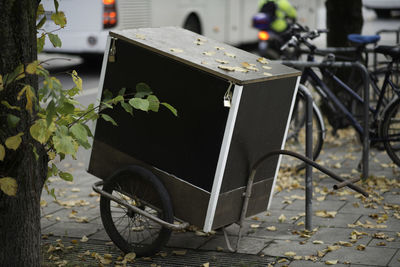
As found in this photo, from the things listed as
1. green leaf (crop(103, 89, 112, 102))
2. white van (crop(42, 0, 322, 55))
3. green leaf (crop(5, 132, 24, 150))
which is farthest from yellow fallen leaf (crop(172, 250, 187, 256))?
white van (crop(42, 0, 322, 55))

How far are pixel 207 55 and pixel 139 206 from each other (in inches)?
42.5

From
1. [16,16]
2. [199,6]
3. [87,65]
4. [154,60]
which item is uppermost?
[16,16]

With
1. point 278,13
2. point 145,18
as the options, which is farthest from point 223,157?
point 145,18

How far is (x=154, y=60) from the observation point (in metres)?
4.36

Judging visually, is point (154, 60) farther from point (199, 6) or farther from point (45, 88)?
point (199, 6)

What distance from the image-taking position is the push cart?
4.17 m

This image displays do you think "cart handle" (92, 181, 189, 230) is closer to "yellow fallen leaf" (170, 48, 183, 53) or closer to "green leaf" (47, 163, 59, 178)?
"green leaf" (47, 163, 59, 178)

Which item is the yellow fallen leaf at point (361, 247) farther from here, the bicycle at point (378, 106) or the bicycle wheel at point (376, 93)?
the bicycle wheel at point (376, 93)

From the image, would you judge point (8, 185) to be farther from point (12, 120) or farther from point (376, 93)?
point (376, 93)

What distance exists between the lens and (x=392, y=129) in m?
6.26

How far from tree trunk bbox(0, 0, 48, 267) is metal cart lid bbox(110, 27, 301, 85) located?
897 millimetres

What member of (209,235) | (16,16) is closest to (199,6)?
(209,235)

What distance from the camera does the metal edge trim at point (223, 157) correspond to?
4.05 m

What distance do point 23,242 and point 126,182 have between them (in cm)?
89
